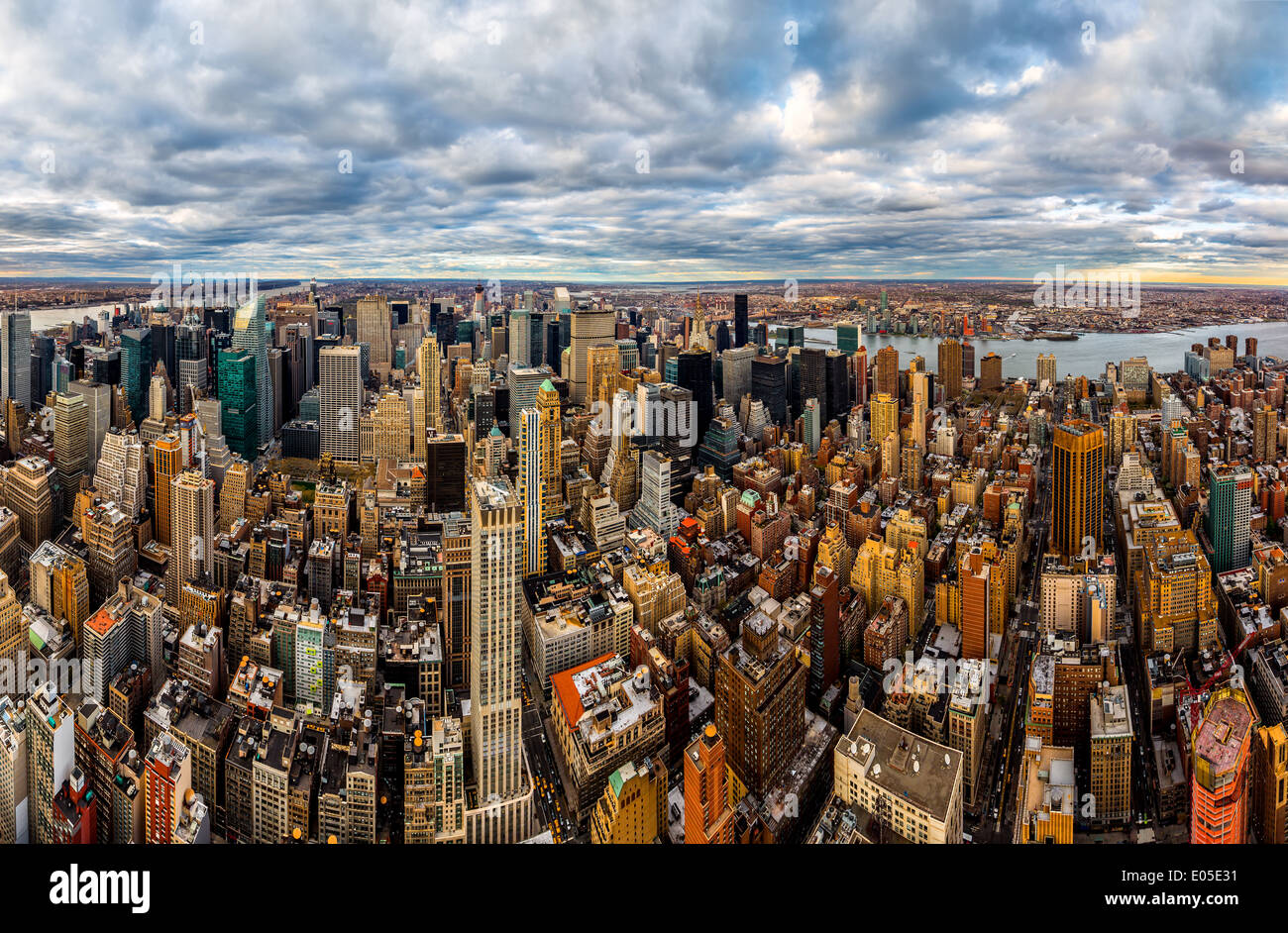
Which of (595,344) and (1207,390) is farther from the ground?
(595,344)

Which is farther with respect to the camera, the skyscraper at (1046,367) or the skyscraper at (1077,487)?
the skyscraper at (1046,367)

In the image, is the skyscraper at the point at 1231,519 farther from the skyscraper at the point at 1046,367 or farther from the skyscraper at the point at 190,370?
the skyscraper at the point at 190,370

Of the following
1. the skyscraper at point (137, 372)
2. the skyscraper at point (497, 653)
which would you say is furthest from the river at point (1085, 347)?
the skyscraper at point (137, 372)

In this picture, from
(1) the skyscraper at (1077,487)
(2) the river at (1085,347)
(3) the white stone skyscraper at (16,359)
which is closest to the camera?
(2) the river at (1085,347)

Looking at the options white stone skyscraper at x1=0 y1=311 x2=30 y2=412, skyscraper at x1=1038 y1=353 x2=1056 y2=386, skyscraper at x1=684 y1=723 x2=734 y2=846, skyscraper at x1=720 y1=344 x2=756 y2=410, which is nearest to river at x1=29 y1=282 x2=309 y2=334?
white stone skyscraper at x1=0 y1=311 x2=30 y2=412
